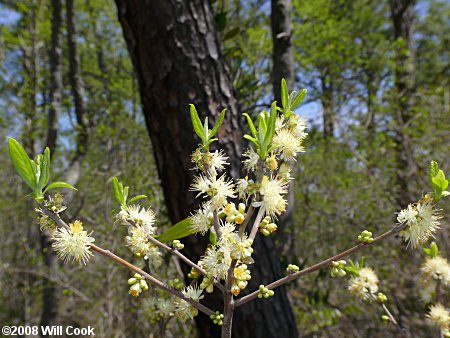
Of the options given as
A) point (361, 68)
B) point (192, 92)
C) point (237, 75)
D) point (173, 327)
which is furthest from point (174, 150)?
point (361, 68)

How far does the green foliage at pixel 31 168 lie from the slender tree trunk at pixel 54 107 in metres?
3.28

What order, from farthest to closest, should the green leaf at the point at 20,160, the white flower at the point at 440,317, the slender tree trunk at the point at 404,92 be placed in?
the slender tree trunk at the point at 404,92
the white flower at the point at 440,317
the green leaf at the point at 20,160

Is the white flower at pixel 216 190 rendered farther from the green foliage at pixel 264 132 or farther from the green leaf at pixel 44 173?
the green leaf at pixel 44 173

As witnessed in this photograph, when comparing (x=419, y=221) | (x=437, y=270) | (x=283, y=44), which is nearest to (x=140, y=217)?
(x=419, y=221)

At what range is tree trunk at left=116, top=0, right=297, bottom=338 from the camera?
54.1 inches

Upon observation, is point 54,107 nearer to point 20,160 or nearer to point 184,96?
point 184,96

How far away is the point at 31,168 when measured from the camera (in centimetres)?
56

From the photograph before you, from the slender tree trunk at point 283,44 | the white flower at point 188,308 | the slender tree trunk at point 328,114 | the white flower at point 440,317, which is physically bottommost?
the white flower at point 440,317

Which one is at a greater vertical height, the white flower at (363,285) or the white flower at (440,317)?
the white flower at (363,285)

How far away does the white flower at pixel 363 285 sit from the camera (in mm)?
1064

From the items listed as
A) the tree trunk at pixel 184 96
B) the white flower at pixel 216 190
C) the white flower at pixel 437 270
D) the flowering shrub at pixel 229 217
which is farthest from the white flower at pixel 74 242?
the white flower at pixel 437 270

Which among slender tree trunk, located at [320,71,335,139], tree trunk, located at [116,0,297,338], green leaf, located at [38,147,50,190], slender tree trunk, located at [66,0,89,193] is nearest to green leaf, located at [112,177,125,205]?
green leaf, located at [38,147,50,190]

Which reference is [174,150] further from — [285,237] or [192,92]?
[285,237]

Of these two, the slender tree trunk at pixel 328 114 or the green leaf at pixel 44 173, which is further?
the slender tree trunk at pixel 328 114
